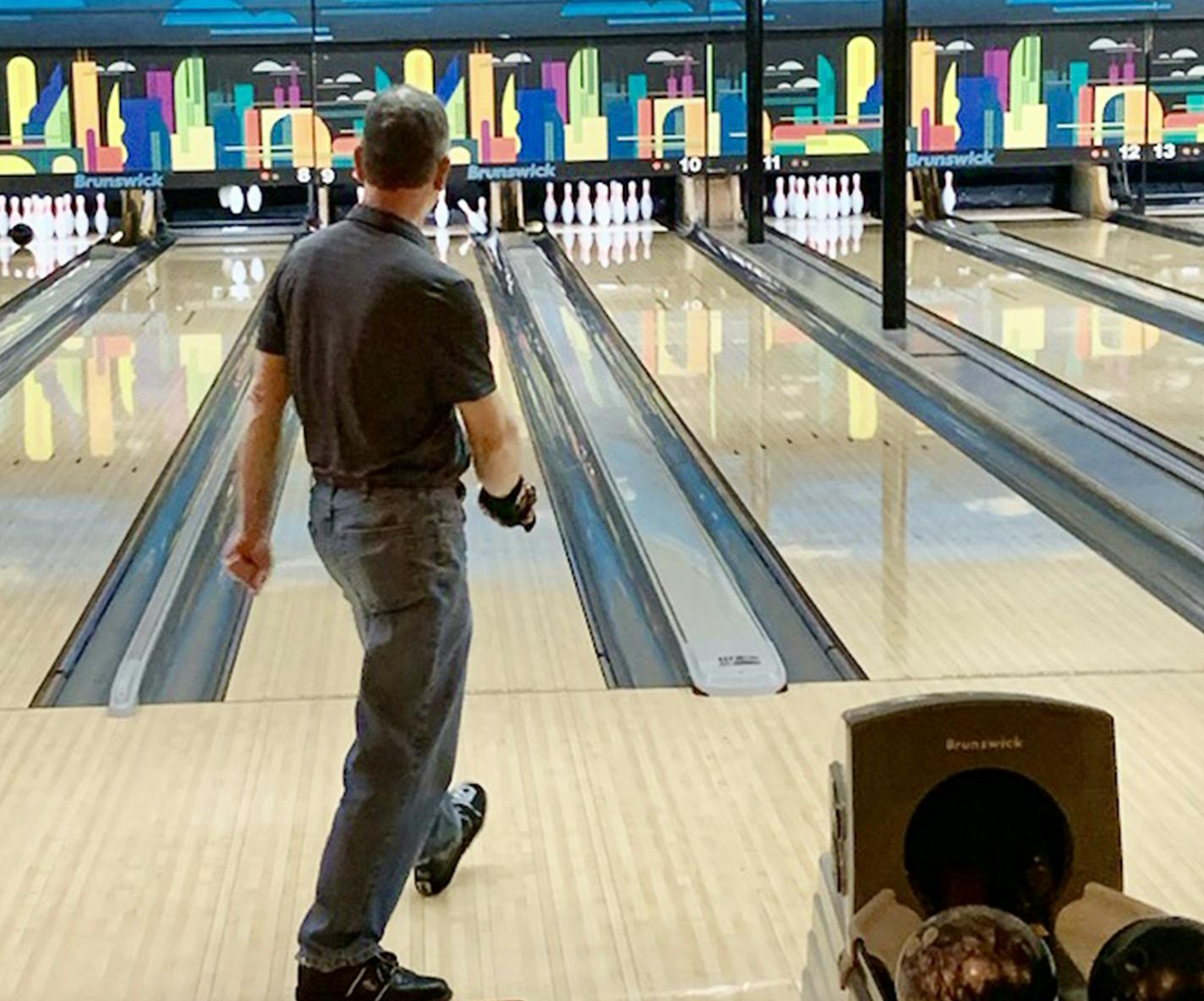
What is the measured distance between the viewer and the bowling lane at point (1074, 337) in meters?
6.31

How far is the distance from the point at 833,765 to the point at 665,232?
30.8 feet

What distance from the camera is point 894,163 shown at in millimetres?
7625

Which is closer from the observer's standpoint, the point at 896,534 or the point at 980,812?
the point at 980,812

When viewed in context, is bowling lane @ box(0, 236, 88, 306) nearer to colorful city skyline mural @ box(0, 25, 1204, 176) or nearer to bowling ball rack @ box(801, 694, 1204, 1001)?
colorful city skyline mural @ box(0, 25, 1204, 176)

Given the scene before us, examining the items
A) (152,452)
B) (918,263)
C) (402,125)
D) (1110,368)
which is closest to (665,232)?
(918,263)

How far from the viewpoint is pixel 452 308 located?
95.4 inches

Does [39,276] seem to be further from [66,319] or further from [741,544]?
[741,544]

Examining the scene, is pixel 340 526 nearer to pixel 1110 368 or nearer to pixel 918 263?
pixel 1110 368

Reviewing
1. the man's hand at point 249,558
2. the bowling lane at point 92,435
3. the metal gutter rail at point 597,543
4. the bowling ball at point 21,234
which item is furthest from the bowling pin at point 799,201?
the man's hand at point 249,558

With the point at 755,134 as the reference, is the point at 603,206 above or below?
below

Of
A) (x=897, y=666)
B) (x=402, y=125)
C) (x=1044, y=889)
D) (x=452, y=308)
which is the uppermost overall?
(x=402, y=125)

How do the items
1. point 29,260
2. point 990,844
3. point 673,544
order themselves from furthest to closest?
1. point 29,260
2. point 673,544
3. point 990,844

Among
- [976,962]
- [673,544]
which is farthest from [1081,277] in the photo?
[976,962]

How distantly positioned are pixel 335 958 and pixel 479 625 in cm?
183
